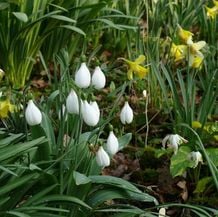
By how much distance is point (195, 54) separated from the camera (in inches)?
123

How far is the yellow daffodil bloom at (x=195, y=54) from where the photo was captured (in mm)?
3094

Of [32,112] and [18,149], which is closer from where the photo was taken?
[32,112]

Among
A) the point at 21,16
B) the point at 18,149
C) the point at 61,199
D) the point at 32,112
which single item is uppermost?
the point at 32,112

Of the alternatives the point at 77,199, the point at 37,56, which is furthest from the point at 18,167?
the point at 37,56

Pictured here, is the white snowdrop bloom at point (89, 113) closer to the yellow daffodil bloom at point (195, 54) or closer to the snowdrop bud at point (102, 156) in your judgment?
the snowdrop bud at point (102, 156)

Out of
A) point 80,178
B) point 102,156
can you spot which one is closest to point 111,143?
point 102,156

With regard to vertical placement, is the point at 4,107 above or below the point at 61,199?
above

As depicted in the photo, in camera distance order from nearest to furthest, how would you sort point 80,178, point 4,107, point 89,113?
point 89,113 → point 80,178 → point 4,107

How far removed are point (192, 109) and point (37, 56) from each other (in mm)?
1685

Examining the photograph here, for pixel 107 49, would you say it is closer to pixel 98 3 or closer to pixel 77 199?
pixel 98 3

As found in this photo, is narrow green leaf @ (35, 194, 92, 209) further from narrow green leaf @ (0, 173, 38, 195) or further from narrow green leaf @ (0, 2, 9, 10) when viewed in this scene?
narrow green leaf @ (0, 2, 9, 10)

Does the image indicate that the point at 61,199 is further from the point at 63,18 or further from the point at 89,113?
the point at 63,18

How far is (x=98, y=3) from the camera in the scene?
162 inches

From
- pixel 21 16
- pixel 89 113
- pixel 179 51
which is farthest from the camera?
pixel 21 16
